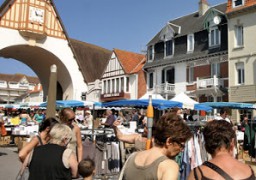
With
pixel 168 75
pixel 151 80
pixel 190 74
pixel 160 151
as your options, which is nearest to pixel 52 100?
pixel 160 151

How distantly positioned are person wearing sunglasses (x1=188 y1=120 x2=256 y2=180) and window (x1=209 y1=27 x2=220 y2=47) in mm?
24741

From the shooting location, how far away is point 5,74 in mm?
92438

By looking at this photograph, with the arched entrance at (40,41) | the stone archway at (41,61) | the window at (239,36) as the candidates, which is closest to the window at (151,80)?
the arched entrance at (40,41)

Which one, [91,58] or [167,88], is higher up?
[91,58]

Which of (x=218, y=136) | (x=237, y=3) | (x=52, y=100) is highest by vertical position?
(x=237, y=3)

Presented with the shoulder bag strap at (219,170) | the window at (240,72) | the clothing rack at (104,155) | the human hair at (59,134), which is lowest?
the clothing rack at (104,155)

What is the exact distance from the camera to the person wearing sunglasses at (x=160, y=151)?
242 centimetres

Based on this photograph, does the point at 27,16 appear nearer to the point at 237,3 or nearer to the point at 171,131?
the point at 237,3

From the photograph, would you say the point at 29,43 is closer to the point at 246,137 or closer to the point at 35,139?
the point at 246,137

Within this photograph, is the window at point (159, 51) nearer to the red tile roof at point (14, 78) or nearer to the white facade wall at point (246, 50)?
the white facade wall at point (246, 50)

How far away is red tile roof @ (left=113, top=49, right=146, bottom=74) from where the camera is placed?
35.5 m

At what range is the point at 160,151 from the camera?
2.55 m

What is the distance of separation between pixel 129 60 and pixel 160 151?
34610mm

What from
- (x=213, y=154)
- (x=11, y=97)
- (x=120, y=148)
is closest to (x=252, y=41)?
(x=120, y=148)
